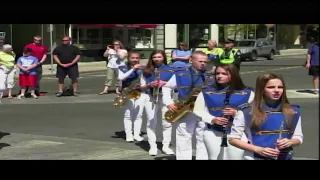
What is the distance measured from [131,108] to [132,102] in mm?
128

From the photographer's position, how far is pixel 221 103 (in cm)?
486

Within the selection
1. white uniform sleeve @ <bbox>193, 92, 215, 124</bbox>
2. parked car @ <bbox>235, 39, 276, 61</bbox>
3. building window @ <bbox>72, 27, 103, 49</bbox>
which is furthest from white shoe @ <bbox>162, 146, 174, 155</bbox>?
parked car @ <bbox>235, 39, 276, 61</bbox>

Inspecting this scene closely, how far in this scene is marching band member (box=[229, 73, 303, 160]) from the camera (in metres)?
3.84

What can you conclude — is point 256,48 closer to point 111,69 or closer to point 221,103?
point 111,69

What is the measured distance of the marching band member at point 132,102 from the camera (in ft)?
26.2

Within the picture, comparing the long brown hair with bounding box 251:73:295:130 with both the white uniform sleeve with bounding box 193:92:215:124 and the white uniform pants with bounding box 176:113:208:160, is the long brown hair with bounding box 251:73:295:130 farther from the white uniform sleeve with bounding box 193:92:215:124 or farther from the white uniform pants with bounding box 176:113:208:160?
the white uniform pants with bounding box 176:113:208:160

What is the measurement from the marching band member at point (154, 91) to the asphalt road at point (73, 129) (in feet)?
0.64

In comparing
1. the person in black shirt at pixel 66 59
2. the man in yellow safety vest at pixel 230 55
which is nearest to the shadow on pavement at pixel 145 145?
the man in yellow safety vest at pixel 230 55

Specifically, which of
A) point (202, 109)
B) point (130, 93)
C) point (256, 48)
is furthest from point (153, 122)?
point (256, 48)

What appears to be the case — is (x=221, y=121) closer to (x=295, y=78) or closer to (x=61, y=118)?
Answer: (x=61, y=118)

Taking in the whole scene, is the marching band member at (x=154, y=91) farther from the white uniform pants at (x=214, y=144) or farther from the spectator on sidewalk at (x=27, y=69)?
the spectator on sidewalk at (x=27, y=69)

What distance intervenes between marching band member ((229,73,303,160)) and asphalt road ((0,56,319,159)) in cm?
79
